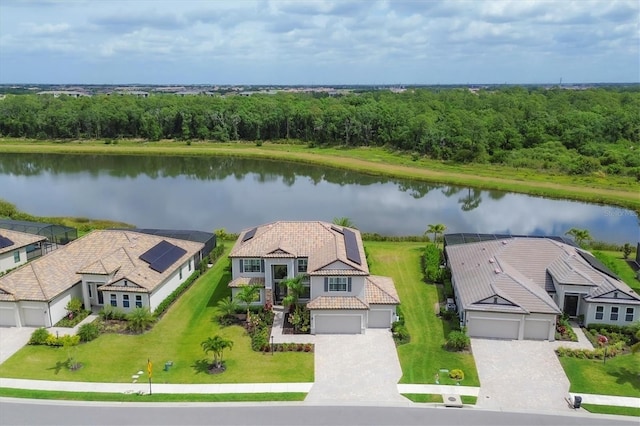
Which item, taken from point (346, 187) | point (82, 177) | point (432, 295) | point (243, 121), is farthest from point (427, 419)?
point (243, 121)

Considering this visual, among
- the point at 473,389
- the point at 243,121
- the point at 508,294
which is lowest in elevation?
the point at 473,389

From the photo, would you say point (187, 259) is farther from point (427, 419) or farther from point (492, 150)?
point (492, 150)

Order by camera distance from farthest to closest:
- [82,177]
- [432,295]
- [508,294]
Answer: [82,177] < [432,295] < [508,294]

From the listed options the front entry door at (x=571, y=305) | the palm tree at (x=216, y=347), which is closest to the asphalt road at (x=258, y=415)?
the palm tree at (x=216, y=347)

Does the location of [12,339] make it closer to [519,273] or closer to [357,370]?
[357,370]

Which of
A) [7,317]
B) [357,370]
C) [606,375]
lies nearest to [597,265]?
[606,375]

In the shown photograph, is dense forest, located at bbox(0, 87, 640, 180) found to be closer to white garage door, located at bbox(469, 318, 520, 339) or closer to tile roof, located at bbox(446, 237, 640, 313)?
tile roof, located at bbox(446, 237, 640, 313)

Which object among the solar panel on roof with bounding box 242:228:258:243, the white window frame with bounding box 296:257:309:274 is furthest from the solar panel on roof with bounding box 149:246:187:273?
the white window frame with bounding box 296:257:309:274
